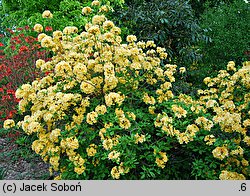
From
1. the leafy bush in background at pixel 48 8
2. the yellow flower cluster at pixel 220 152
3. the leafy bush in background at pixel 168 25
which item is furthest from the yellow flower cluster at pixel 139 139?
the leafy bush in background at pixel 48 8

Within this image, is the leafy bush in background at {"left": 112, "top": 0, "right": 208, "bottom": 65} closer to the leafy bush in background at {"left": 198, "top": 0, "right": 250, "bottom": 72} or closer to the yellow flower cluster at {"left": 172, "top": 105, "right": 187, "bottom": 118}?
the leafy bush in background at {"left": 198, "top": 0, "right": 250, "bottom": 72}

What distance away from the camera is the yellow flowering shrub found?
2.63 metres

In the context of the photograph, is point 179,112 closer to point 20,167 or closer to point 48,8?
point 20,167

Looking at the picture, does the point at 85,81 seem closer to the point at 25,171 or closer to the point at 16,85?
the point at 25,171

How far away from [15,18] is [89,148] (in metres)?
4.91

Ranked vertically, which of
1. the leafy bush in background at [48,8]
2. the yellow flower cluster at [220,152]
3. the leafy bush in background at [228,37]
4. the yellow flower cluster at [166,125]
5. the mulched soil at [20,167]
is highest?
the leafy bush in background at [48,8]

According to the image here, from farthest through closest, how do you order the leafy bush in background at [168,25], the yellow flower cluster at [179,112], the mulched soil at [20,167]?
1. the leafy bush in background at [168,25]
2. the mulched soil at [20,167]
3. the yellow flower cluster at [179,112]

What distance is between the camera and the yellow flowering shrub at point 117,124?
2635mm

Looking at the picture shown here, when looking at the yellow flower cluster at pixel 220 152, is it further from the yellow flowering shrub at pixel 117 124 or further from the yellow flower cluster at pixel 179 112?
the yellow flower cluster at pixel 179 112

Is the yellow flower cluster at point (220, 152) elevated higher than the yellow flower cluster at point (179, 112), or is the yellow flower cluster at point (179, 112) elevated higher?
the yellow flower cluster at point (179, 112)

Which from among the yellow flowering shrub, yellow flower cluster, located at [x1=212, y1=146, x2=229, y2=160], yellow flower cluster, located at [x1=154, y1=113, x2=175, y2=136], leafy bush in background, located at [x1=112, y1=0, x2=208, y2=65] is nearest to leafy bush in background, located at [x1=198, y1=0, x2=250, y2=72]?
leafy bush in background, located at [x1=112, y1=0, x2=208, y2=65]

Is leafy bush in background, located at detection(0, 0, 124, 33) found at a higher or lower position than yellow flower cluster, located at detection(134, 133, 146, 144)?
higher

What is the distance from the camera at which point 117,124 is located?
9.56 ft

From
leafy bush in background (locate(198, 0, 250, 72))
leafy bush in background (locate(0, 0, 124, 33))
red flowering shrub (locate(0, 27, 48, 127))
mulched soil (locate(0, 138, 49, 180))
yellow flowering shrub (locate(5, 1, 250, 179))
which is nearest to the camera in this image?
yellow flowering shrub (locate(5, 1, 250, 179))
